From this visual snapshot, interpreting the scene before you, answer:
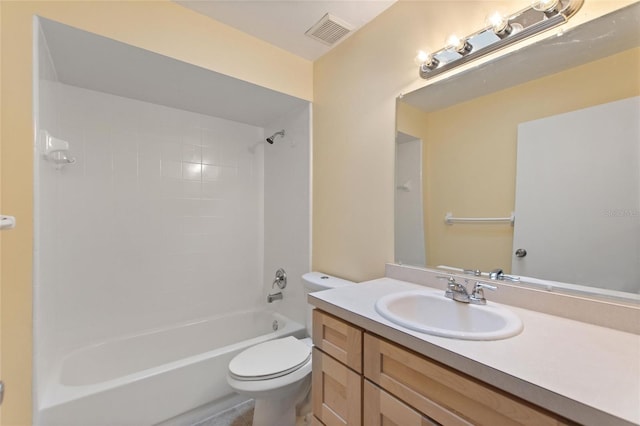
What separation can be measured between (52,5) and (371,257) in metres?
1.97

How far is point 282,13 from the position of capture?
1571 mm

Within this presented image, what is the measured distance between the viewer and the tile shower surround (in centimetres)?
185

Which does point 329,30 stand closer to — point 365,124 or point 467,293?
point 365,124

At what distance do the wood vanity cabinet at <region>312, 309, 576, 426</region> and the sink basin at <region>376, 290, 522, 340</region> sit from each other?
0.09 m

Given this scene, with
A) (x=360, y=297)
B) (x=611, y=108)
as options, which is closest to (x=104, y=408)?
(x=360, y=297)

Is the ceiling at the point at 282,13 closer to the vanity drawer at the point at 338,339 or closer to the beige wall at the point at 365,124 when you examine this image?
the beige wall at the point at 365,124

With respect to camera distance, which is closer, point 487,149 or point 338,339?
point 338,339

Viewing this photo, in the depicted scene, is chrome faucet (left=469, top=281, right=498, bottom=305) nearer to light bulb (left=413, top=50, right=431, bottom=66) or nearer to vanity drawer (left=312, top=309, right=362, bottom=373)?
vanity drawer (left=312, top=309, right=362, bottom=373)

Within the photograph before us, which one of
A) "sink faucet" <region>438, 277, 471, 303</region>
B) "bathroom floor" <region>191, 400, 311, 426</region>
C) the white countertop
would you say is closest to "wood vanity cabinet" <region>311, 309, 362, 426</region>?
the white countertop

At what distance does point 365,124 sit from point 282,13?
2.57 ft

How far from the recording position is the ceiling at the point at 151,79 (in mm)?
1401

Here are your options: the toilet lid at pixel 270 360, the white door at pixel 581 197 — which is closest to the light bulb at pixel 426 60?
the white door at pixel 581 197

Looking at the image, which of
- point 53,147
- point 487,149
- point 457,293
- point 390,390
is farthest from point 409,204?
point 53,147

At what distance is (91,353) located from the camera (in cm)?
188
